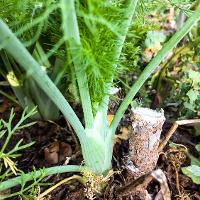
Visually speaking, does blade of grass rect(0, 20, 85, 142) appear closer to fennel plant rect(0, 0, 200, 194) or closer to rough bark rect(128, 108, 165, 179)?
fennel plant rect(0, 0, 200, 194)

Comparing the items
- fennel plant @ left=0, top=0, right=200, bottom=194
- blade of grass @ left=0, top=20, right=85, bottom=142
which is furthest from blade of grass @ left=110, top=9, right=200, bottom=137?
blade of grass @ left=0, top=20, right=85, bottom=142

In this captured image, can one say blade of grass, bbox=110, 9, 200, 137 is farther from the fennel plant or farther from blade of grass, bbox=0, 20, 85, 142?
blade of grass, bbox=0, 20, 85, 142

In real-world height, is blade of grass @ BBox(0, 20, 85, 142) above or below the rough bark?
above

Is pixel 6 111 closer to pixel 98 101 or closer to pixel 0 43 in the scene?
pixel 98 101

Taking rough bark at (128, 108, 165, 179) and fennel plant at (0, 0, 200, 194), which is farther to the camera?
rough bark at (128, 108, 165, 179)

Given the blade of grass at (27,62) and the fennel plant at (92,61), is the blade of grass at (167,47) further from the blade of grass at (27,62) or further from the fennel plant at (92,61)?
the blade of grass at (27,62)

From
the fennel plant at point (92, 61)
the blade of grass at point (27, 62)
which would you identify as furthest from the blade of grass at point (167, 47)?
the blade of grass at point (27, 62)

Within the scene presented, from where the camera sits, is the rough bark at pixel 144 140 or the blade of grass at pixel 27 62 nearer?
the blade of grass at pixel 27 62

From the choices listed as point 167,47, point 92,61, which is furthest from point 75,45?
point 167,47

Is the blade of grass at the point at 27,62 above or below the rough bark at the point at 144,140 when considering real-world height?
above
